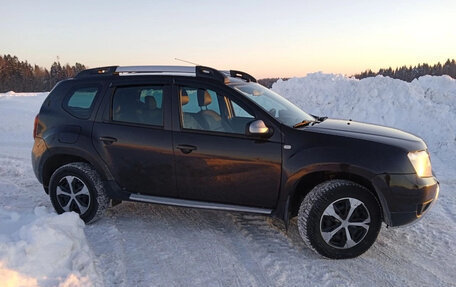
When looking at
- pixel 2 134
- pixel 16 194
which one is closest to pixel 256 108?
pixel 16 194

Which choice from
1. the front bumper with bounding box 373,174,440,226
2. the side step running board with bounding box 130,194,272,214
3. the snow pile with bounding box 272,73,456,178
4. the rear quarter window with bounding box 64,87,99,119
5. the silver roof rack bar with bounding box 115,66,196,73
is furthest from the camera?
the snow pile with bounding box 272,73,456,178

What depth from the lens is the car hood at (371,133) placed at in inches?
147

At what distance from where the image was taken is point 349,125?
4402 millimetres

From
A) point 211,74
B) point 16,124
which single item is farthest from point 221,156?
point 16,124

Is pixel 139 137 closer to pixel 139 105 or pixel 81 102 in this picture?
pixel 139 105

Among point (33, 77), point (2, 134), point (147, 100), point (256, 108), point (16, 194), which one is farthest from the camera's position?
point (33, 77)

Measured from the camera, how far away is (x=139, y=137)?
4.16 m

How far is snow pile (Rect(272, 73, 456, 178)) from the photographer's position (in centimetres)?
902

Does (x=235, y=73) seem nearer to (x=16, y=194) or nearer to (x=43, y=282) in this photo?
(x=43, y=282)

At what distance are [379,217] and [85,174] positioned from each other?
10.8 ft

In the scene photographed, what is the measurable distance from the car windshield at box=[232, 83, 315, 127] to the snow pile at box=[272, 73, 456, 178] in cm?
426

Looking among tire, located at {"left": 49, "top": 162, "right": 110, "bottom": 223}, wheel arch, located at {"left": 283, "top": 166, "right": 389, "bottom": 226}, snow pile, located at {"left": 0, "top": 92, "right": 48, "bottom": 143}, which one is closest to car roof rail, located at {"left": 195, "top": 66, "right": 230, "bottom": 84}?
wheel arch, located at {"left": 283, "top": 166, "right": 389, "bottom": 226}

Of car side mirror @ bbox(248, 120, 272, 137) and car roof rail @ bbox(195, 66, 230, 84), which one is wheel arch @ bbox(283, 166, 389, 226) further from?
car roof rail @ bbox(195, 66, 230, 84)

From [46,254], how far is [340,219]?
8.89 feet
